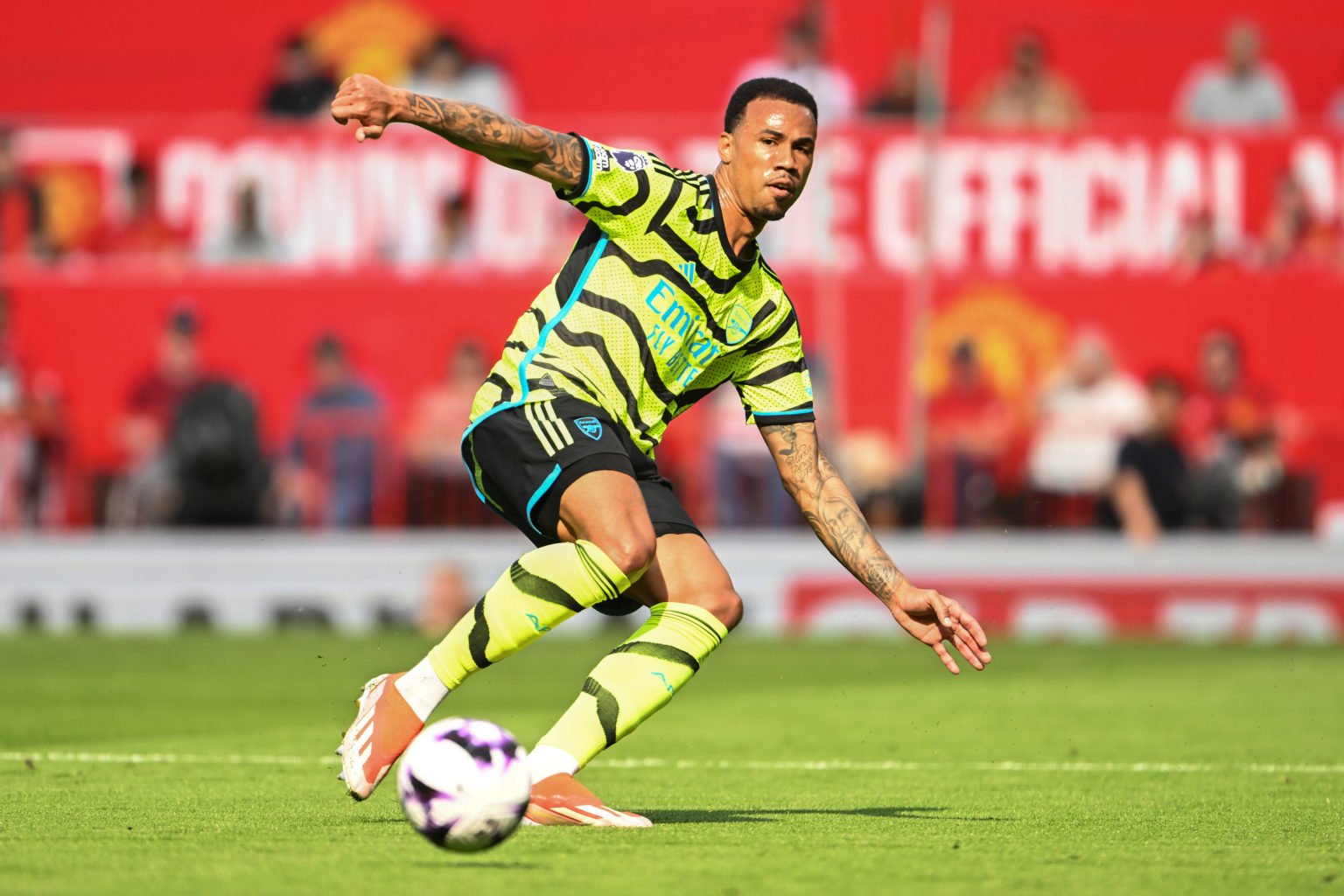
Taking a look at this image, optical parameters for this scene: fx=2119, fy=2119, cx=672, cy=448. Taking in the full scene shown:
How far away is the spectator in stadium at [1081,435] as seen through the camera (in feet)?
54.2

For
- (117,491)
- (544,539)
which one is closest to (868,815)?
(544,539)

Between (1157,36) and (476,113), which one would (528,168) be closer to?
(476,113)

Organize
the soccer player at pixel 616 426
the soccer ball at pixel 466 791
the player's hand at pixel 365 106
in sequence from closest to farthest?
the soccer ball at pixel 466 791 → the player's hand at pixel 365 106 → the soccer player at pixel 616 426

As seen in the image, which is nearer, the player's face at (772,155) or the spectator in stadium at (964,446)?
the player's face at (772,155)

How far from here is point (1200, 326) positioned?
1783 centimetres

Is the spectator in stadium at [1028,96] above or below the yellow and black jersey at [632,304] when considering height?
above

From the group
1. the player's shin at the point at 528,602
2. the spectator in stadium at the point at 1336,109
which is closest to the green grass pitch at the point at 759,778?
the player's shin at the point at 528,602

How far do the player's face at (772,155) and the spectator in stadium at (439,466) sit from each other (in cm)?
983

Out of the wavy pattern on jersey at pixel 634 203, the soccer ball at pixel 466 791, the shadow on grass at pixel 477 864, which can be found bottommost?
the shadow on grass at pixel 477 864

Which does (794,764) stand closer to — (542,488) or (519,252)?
(542,488)

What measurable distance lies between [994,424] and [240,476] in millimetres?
5903

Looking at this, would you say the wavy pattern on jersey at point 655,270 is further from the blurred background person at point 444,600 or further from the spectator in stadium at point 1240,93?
the spectator in stadium at point 1240,93

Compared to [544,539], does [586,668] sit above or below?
below

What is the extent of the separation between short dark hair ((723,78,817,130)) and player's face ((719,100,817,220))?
0.07 ft
